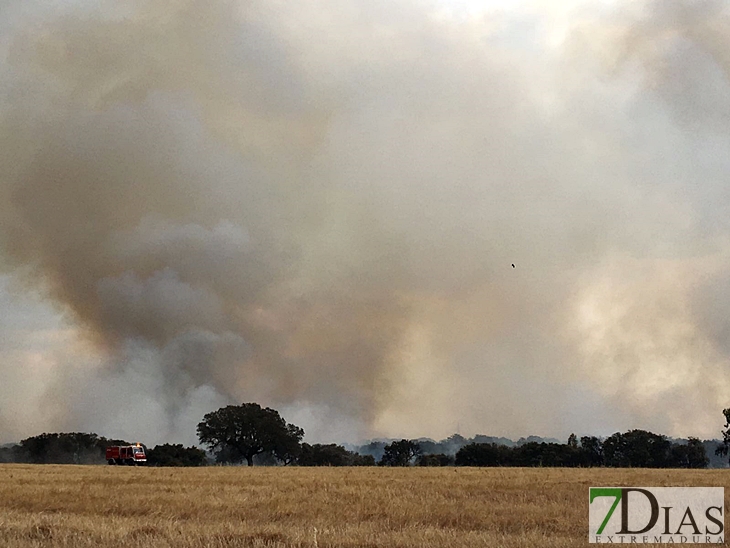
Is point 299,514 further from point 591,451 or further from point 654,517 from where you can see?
point 591,451

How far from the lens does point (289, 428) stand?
116m

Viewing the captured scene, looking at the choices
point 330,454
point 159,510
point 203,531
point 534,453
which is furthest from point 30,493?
point 330,454

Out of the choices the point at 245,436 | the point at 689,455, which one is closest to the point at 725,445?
the point at 689,455

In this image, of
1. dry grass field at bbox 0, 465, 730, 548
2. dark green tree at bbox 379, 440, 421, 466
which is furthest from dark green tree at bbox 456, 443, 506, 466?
dry grass field at bbox 0, 465, 730, 548

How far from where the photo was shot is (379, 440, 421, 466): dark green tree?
12325 cm

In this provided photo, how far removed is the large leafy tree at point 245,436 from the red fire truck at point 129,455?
1134 inches

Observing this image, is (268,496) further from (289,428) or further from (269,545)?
(289,428)

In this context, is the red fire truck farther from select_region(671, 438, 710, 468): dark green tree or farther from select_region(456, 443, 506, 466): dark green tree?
select_region(671, 438, 710, 468): dark green tree

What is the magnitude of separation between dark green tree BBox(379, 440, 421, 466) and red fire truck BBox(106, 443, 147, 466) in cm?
4950

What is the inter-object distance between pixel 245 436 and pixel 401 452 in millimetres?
27712

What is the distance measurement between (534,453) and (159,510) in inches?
2827

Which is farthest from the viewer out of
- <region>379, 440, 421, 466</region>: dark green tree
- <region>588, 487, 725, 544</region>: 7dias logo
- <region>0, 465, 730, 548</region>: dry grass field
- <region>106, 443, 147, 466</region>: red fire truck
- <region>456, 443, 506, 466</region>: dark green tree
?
<region>379, 440, 421, 466</region>: dark green tree

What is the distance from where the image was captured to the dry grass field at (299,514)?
54.7 ft

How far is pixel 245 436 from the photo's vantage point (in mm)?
112062
